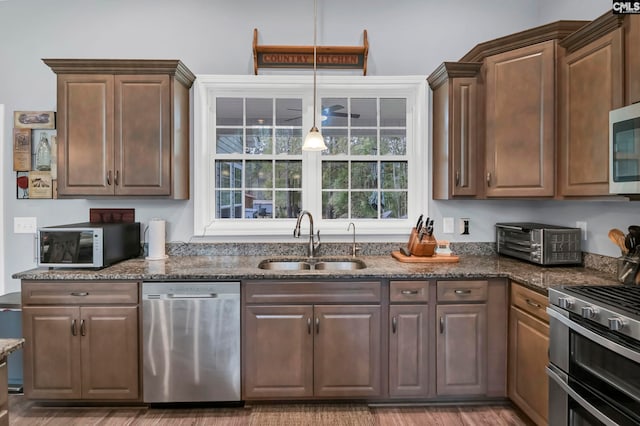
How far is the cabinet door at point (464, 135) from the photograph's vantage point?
268 cm

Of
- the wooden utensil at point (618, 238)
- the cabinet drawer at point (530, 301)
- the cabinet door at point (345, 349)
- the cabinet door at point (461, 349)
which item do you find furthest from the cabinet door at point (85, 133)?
the wooden utensil at point (618, 238)

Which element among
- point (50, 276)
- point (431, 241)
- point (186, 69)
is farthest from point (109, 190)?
point (431, 241)

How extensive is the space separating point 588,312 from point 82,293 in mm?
2770

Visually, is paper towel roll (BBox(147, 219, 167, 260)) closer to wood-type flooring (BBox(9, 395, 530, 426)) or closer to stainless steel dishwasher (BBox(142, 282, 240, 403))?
stainless steel dishwasher (BBox(142, 282, 240, 403))

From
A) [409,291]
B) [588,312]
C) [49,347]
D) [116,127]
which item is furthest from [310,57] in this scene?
[49,347]

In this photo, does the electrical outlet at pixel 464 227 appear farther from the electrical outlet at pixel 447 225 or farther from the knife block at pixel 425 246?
the knife block at pixel 425 246

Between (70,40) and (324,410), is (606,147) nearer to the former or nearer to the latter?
(324,410)

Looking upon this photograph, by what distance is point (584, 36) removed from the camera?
212cm

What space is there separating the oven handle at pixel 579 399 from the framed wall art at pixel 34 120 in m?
3.83

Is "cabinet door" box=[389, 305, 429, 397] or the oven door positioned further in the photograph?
"cabinet door" box=[389, 305, 429, 397]

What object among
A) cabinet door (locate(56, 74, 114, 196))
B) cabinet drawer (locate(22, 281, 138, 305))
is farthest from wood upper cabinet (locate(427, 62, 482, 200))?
cabinet door (locate(56, 74, 114, 196))

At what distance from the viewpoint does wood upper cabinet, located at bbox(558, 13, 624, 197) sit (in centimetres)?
194

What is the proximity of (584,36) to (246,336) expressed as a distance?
8.95 feet

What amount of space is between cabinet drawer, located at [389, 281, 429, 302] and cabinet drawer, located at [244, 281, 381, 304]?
0.77 ft
